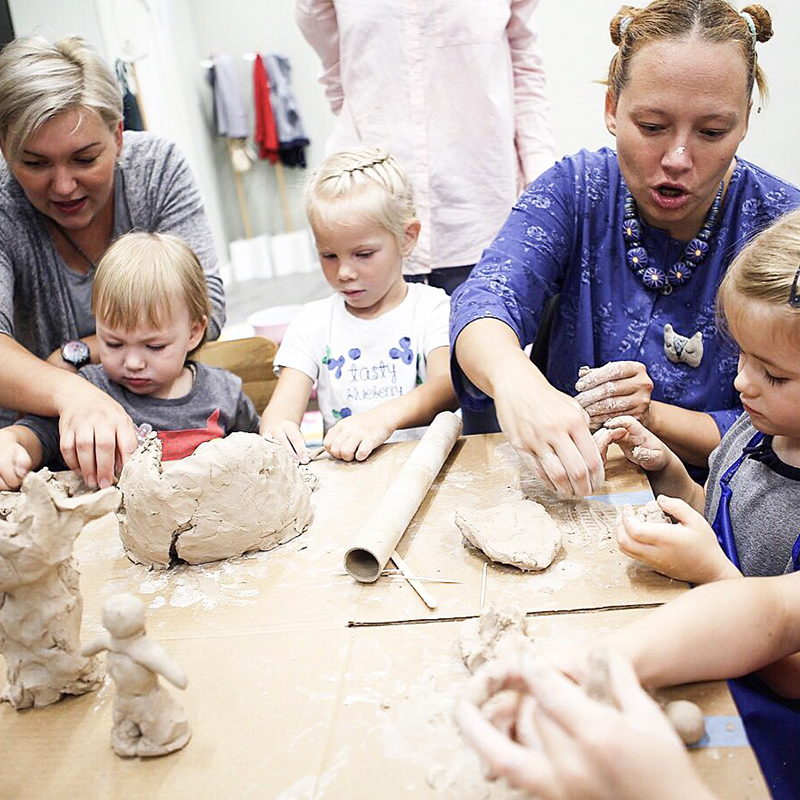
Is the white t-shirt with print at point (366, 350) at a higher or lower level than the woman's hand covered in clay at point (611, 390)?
lower

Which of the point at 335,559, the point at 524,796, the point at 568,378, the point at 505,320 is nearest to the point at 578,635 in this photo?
the point at 524,796

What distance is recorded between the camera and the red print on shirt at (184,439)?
5.94 ft

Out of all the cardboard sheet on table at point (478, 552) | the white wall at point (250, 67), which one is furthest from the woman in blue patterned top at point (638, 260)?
the white wall at point (250, 67)

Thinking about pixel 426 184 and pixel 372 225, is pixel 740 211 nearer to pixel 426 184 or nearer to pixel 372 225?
pixel 372 225

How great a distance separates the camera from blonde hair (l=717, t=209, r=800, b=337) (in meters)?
1.12

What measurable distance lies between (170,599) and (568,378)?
1117 millimetres

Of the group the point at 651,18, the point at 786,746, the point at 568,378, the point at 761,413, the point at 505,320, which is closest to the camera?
the point at 786,746

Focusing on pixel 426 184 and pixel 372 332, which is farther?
pixel 426 184

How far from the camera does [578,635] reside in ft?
3.26

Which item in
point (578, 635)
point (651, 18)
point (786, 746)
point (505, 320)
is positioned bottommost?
point (786, 746)

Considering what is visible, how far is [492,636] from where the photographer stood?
3.22ft

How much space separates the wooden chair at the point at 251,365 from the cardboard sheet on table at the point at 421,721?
Answer: 1.43 meters

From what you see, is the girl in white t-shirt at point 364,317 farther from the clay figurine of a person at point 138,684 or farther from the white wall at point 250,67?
the white wall at point 250,67

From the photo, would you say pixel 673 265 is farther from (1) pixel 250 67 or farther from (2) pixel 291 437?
(1) pixel 250 67
